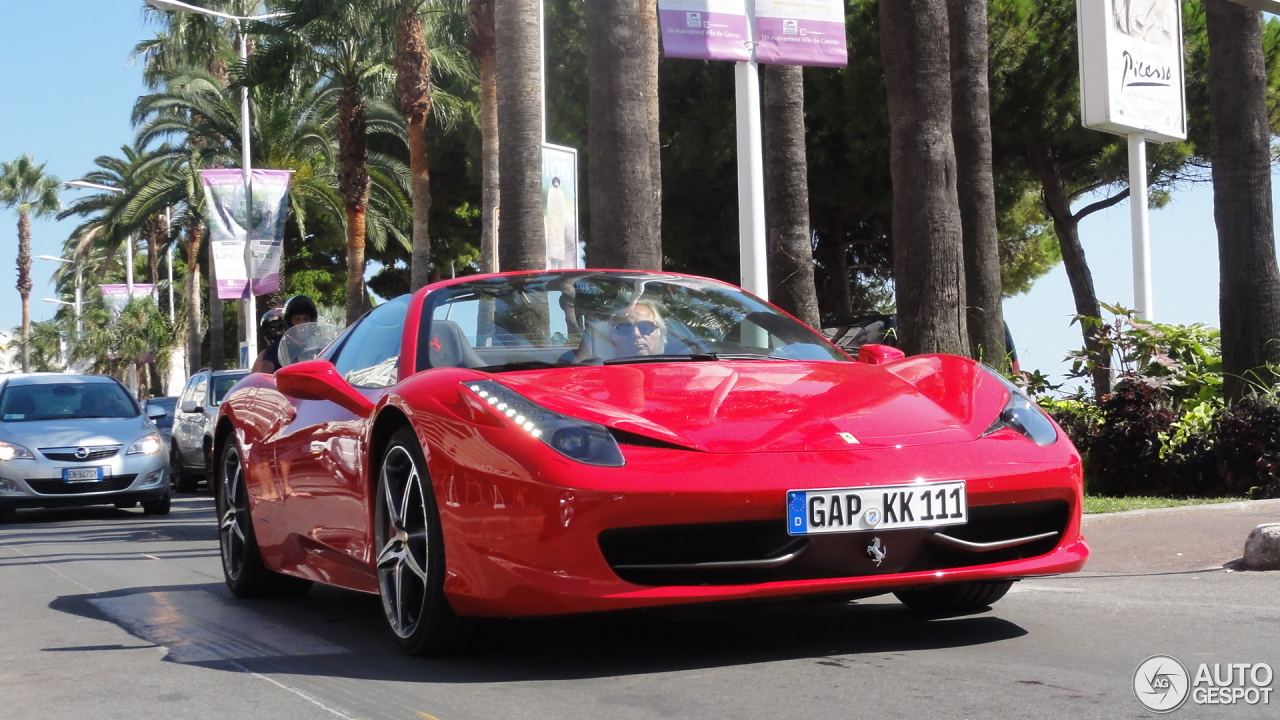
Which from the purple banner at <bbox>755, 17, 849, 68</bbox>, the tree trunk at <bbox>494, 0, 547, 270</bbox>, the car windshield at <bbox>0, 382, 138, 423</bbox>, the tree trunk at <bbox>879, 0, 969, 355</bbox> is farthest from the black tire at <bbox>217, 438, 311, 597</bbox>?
the car windshield at <bbox>0, 382, 138, 423</bbox>

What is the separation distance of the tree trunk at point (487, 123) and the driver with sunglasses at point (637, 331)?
16338 millimetres

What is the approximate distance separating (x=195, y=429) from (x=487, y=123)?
675 centimetres

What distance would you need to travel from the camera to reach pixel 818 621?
5.59 metres

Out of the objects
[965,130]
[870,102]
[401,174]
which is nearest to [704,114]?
[870,102]

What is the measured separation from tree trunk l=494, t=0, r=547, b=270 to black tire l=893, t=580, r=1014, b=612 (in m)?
9.52

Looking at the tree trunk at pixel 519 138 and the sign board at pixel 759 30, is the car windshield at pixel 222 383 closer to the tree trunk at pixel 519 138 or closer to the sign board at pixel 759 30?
the tree trunk at pixel 519 138

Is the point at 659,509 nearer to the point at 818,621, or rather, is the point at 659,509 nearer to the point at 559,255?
the point at 818,621

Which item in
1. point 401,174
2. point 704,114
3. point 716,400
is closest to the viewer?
point 716,400

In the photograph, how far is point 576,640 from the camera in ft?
17.4

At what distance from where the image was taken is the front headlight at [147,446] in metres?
15.7

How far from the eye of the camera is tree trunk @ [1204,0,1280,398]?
11.9 metres

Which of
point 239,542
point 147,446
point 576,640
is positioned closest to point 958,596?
point 576,640

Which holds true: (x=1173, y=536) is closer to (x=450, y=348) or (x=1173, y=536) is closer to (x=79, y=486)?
(x=450, y=348)

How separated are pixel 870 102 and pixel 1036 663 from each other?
81.2ft
